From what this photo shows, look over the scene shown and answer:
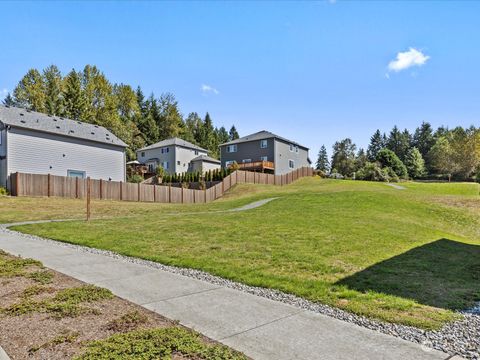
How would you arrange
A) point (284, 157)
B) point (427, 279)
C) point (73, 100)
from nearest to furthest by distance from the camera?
point (427, 279), point (284, 157), point (73, 100)

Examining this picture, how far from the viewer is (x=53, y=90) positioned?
47188 millimetres

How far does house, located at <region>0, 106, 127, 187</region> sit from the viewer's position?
24594mm

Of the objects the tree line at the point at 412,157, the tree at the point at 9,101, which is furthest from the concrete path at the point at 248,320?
the tree at the point at 9,101

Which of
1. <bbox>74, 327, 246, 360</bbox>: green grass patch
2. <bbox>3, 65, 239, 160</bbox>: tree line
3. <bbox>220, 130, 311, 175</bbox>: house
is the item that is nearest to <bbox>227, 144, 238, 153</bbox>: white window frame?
<bbox>220, 130, 311, 175</bbox>: house

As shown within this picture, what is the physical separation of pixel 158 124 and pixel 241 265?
6331cm

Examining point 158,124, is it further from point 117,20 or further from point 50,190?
point 117,20

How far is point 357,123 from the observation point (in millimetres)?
28312

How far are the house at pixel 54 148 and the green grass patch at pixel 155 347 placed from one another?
25.7m

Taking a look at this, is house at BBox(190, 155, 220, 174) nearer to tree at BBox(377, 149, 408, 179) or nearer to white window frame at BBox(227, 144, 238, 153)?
white window frame at BBox(227, 144, 238, 153)

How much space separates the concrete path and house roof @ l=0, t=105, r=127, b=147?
80.7 ft

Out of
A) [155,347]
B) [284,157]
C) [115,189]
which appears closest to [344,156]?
[284,157]

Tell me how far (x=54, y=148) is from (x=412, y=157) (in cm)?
6788

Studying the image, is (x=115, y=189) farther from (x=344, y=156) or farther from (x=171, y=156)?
(x=344, y=156)

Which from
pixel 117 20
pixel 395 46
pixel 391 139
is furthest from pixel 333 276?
pixel 391 139
